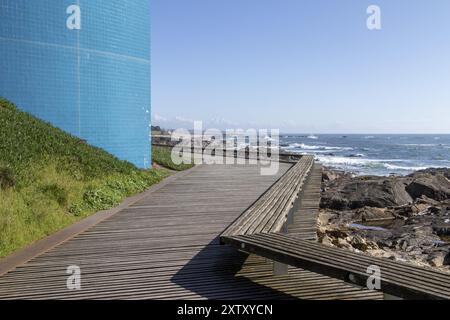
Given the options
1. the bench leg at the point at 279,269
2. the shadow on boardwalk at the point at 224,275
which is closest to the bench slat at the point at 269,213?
the shadow on boardwalk at the point at 224,275

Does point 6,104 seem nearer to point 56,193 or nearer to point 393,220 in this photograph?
point 56,193

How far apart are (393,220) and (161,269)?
52.3 feet

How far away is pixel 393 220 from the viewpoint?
19.6 m

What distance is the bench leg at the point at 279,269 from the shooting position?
18.4 feet

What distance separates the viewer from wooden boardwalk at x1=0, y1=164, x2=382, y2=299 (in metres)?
5.02

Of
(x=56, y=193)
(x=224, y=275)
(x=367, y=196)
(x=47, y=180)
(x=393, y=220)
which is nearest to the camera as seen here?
(x=224, y=275)

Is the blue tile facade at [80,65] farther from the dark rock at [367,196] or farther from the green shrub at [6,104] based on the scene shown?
the dark rock at [367,196]

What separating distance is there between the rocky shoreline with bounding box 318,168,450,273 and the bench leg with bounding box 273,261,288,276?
5.95 metres

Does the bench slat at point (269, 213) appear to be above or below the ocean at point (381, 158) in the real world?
above

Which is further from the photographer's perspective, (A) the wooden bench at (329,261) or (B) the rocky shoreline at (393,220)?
(B) the rocky shoreline at (393,220)

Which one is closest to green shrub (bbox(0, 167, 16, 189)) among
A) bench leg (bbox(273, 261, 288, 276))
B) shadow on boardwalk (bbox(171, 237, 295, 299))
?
shadow on boardwalk (bbox(171, 237, 295, 299))

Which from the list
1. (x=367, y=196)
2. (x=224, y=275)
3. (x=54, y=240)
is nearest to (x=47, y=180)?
(x=54, y=240)
